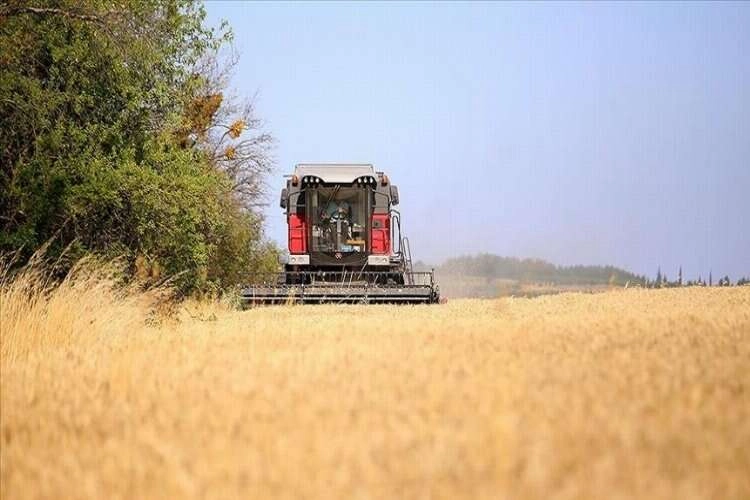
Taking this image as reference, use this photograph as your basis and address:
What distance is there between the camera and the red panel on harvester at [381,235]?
2333 centimetres

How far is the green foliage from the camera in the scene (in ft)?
52.9

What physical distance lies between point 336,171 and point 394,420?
2035 centimetres

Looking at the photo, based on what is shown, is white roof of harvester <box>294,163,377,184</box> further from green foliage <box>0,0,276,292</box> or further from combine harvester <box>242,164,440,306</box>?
green foliage <box>0,0,276,292</box>

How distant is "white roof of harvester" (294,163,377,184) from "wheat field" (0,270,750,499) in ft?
56.8

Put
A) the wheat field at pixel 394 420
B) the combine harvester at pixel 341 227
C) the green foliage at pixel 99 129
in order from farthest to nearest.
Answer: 1. the combine harvester at pixel 341 227
2. the green foliage at pixel 99 129
3. the wheat field at pixel 394 420

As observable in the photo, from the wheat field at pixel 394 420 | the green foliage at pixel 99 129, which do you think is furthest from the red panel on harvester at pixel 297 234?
Result: the wheat field at pixel 394 420

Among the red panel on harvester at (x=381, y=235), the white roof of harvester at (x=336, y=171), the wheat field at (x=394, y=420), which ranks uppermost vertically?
the white roof of harvester at (x=336, y=171)

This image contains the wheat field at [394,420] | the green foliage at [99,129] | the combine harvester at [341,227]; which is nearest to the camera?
the wheat field at [394,420]

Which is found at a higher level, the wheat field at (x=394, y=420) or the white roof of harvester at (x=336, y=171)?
the white roof of harvester at (x=336, y=171)

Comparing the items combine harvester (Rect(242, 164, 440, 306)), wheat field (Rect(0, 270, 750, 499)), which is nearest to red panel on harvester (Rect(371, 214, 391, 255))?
combine harvester (Rect(242, 164, 440, 306))

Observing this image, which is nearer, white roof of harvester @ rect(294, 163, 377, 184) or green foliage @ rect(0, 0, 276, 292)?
green foliage @ rect(0, 0, 276, 292)

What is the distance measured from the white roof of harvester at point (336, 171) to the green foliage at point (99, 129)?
176 inches

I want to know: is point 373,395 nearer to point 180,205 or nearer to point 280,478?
point 280,478

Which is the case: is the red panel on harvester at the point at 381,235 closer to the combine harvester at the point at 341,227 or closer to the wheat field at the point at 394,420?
the combine harvester at the point at 341,227
